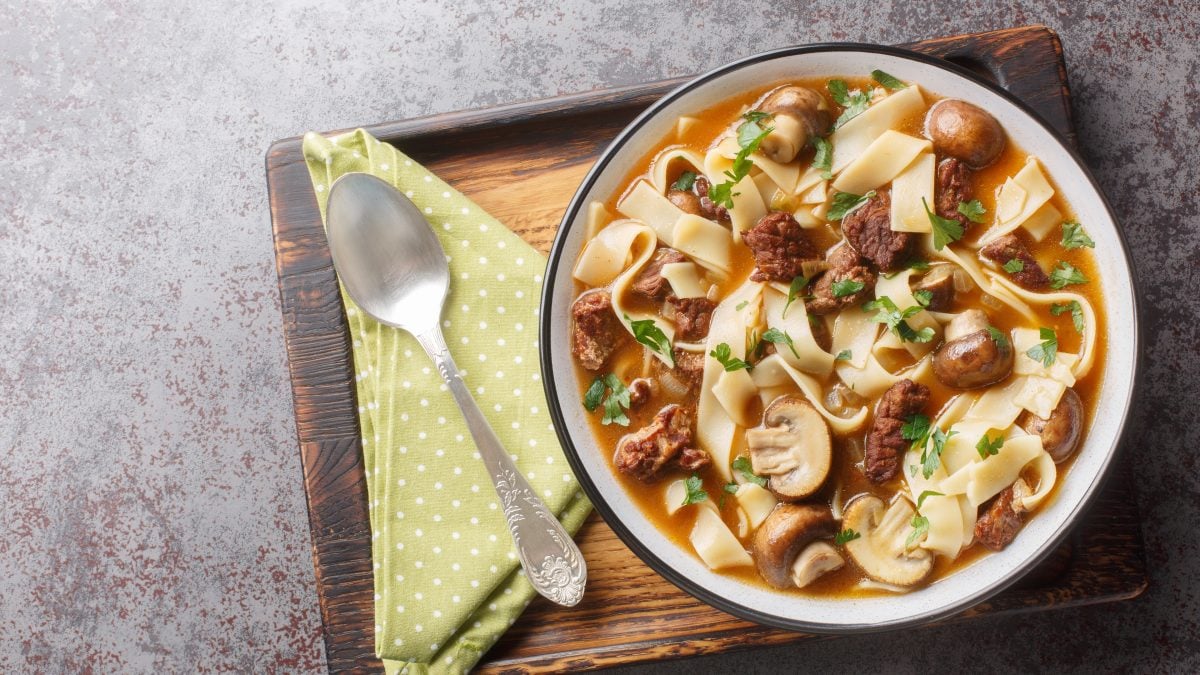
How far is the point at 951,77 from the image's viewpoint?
4.25 m

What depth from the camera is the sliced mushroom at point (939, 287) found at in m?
4.23

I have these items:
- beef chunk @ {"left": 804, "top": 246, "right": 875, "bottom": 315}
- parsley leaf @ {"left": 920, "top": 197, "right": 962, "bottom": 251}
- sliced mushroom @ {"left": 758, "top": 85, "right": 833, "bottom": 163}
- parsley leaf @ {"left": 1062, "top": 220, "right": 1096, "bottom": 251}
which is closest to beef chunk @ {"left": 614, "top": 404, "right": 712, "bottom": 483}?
beef chunk @ {"left": 804, "top": 246, "right": 875, "bottom": 315}

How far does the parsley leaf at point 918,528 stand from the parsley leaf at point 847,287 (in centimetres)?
108

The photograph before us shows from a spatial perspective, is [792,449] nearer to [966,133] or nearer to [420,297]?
[966,133]

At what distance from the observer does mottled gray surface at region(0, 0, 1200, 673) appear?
527cm

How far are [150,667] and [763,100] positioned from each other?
479cm

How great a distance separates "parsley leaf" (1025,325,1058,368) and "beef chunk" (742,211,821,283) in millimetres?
1138

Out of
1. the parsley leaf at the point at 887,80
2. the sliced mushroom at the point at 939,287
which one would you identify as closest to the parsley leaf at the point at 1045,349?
the sliced mushroom at the point at 939,287

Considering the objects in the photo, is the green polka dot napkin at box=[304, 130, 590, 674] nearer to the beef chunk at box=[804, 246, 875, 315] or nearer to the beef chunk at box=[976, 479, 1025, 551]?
A: the beef chunk at box=[804, 246, 875, 315]

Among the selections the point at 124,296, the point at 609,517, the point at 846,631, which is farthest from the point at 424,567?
the point at 124,296

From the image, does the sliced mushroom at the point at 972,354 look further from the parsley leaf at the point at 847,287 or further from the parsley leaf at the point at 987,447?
the parsley leaf at the point at 847,287

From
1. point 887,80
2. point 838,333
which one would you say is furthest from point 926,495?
point 887,80

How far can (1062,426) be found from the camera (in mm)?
4117

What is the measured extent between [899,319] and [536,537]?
2042mm
